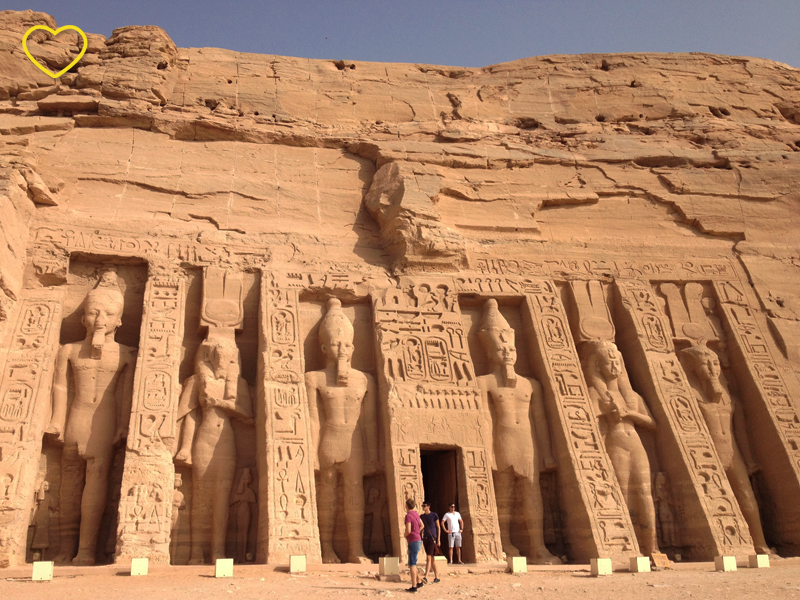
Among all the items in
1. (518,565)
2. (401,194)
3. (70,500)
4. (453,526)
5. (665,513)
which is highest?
(401,194)

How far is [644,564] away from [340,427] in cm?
351

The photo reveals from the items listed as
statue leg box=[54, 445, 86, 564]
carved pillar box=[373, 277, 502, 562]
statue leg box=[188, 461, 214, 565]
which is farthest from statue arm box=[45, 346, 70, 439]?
carved pillar box=[373, 277, 502, 562]

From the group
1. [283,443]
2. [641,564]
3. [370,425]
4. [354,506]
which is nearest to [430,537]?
[354,506]

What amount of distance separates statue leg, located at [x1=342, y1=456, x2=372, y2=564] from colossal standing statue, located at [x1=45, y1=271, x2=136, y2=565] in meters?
2.52

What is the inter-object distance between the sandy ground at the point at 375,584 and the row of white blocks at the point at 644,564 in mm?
105

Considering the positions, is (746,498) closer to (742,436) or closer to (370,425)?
(742,436)

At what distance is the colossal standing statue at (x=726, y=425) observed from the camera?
9.22 m

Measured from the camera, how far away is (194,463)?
26.7ft

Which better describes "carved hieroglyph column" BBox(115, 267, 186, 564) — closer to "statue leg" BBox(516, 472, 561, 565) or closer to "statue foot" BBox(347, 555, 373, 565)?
"statue foot" BBox(347, 555, 373, 565)

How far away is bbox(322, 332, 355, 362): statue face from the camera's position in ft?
29.4

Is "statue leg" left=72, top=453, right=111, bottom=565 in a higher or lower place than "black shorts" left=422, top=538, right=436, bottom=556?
higher

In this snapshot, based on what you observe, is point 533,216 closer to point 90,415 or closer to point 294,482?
point 294,482

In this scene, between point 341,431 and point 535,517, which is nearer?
point 341,431

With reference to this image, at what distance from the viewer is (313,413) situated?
8.62 metres
